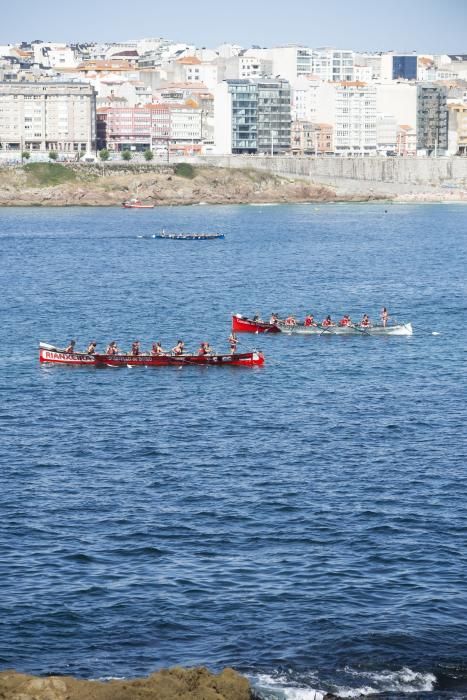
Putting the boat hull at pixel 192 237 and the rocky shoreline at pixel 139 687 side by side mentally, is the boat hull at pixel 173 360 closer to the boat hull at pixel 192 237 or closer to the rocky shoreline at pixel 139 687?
the rocky shoreline at pixel 139 687

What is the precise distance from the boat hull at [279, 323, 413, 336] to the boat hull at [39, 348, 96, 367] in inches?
727

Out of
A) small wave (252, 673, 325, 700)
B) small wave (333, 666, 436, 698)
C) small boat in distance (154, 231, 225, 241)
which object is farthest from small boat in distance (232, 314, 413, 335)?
small boat in distance (154, 231, 225, 241)

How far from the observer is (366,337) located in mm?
90812

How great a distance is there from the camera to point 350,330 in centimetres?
9062

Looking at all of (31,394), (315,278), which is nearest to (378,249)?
(315,278)

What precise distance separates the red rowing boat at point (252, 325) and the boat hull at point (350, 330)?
0.85 meters

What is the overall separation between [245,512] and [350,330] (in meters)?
44.7

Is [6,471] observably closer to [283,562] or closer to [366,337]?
[283,562]

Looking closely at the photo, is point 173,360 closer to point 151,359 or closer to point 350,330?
point 151,359

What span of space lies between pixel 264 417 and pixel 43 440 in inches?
415

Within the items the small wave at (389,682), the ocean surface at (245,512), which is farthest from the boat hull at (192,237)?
the small wave at (389,682)

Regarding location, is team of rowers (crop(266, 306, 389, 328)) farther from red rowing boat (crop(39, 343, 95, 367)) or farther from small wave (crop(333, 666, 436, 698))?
small wave (crop(333, 666, 436, 698))

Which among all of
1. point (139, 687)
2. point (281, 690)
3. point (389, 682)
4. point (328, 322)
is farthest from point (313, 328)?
point (139, 687)

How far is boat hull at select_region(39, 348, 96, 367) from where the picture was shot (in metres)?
76.9
